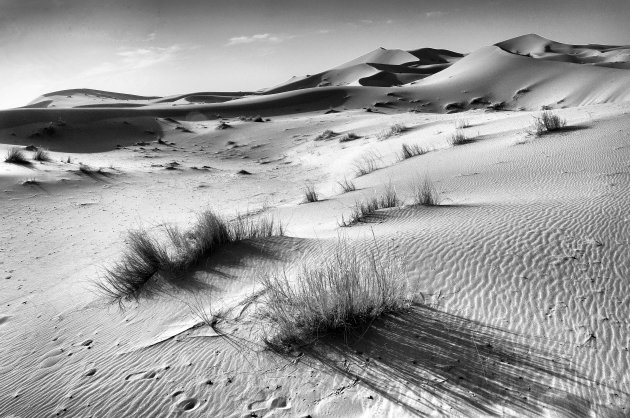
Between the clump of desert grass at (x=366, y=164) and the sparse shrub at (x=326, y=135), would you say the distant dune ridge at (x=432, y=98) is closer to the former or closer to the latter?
the sparse shrub at (x=326, y=135)

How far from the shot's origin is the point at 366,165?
11.8 m

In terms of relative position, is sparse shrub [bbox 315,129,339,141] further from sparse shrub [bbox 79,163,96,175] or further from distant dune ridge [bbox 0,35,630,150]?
sparse shrub [bbox 79,163,96,175]

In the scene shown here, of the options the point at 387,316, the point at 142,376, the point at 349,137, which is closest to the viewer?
the point at 142,376

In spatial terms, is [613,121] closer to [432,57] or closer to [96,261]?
[96,261]

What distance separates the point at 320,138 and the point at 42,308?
15.5 metres

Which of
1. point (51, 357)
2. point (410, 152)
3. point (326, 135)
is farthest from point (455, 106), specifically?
point (51, 357)

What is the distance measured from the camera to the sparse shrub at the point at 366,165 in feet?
33.9

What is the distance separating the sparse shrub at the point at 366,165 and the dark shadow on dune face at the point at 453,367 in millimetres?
7537

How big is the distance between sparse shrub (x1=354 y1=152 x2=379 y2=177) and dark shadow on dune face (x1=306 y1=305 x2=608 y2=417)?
7.54m

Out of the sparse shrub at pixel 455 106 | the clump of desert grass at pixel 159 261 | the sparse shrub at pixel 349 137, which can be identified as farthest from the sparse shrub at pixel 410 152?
the sparse shrub at pixel 455 106

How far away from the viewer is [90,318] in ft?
12.5

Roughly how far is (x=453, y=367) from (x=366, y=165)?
31.4 ft

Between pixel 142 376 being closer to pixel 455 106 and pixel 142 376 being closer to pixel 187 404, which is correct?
pixel 187 404

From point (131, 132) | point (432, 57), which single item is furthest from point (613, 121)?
point (432, 57)
